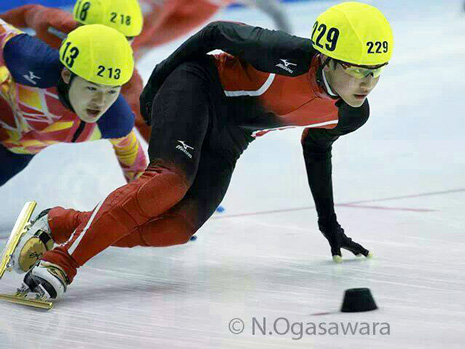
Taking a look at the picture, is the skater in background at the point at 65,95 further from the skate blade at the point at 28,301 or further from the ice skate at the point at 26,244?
the skate blade at the point at 28,301

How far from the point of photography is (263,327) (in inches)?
115

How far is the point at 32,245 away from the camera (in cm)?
Result: 369

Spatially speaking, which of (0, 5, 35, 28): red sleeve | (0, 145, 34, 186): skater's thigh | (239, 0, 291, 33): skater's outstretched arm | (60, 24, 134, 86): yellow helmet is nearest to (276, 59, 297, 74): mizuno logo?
(60, 24, 134, 86): yellow helmet

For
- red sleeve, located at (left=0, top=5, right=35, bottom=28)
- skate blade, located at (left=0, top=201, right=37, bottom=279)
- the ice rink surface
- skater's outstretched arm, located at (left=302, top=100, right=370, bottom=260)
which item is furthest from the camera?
red sleeve, located at (left=0, top=5, right=35, bottom=28)

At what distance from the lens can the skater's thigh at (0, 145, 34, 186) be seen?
4.83 m

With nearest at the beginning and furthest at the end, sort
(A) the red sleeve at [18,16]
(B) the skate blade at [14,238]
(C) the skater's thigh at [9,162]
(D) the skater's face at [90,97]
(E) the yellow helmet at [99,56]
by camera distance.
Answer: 1. (B) the skate blade at [14,238]
2. (E) the yellow helmet at [99,56]
3. (D) the skater's face at [90,97]
4. (C) the skater's thigh at [9,162]
5. (A) the red sleeve at [18,16]

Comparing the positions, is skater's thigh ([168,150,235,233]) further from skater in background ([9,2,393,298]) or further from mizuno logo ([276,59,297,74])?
mizuno logo ([276,59,297,74])

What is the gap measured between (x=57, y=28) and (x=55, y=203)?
45.6 inches

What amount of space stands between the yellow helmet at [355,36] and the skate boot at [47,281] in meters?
1.25

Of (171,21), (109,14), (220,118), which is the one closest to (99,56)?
(220,118)

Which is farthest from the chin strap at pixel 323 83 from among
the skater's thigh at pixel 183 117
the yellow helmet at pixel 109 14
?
Answer: the yellow helmet at pixel 109 14

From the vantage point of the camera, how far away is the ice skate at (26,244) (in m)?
3.64

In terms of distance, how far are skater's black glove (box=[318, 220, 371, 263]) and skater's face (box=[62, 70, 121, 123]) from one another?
1.12 m

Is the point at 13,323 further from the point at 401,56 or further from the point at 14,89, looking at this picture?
the point at 401,56
